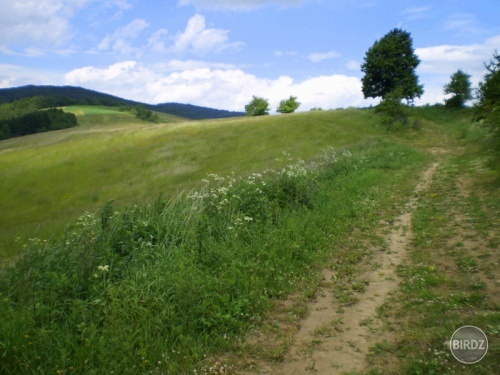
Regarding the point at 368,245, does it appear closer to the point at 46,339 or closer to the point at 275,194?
the point at 275,194

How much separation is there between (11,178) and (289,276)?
115 feet

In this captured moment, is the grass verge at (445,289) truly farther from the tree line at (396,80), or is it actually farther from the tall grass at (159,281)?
the tree line at (396,80)

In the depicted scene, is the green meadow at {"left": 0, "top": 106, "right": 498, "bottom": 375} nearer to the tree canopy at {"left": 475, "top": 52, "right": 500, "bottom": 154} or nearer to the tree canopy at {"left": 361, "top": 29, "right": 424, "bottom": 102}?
the tree canopy at {"left": 475, "top": 52, "right": 500, "bottom": 154}

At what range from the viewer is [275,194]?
937 cm

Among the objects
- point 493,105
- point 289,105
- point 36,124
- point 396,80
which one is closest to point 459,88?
point 396,80

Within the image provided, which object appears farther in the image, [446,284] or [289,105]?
[289,105]

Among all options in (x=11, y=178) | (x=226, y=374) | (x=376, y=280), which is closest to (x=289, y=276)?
(x=376, y=280)

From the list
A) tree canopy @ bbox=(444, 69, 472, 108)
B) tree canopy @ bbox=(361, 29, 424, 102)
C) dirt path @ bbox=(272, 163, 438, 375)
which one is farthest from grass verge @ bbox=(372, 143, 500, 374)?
tree canopy @ bbox=(444, 69, 472, 108)

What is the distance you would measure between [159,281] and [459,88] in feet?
155

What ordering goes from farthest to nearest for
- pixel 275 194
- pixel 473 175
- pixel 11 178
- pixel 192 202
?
1. pixel 11 178
2. pixel 473 175
3. pixel 275 194
4. pixel 192 202

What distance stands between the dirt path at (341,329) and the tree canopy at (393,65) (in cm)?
3796

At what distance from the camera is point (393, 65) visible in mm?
39312

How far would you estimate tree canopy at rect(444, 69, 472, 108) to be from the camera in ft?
136

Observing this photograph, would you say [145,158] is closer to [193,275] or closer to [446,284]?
[193,275]
